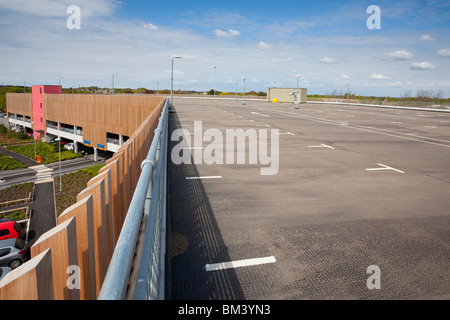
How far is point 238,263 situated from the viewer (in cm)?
391

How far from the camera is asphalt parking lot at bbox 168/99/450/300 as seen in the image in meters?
3.52

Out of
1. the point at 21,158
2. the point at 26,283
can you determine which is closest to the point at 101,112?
the point at 21,158

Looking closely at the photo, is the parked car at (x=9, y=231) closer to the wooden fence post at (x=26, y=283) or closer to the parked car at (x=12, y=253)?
the parked car at (x=12, y=253)

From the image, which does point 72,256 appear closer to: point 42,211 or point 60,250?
point 60,250

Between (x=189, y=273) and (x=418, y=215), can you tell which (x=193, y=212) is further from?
(x=418, y=215)

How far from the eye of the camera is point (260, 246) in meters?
4.37

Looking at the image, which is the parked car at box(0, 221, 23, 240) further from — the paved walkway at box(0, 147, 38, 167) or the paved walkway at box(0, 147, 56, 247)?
the paved walkway at box(0, 147, 38, 167)

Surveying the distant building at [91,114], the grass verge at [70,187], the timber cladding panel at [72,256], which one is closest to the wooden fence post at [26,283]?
the timber cladding panel at [72,256]

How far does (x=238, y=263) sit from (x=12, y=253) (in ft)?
59.6

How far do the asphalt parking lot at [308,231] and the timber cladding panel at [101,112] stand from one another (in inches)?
809

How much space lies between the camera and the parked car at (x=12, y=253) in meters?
17.3
